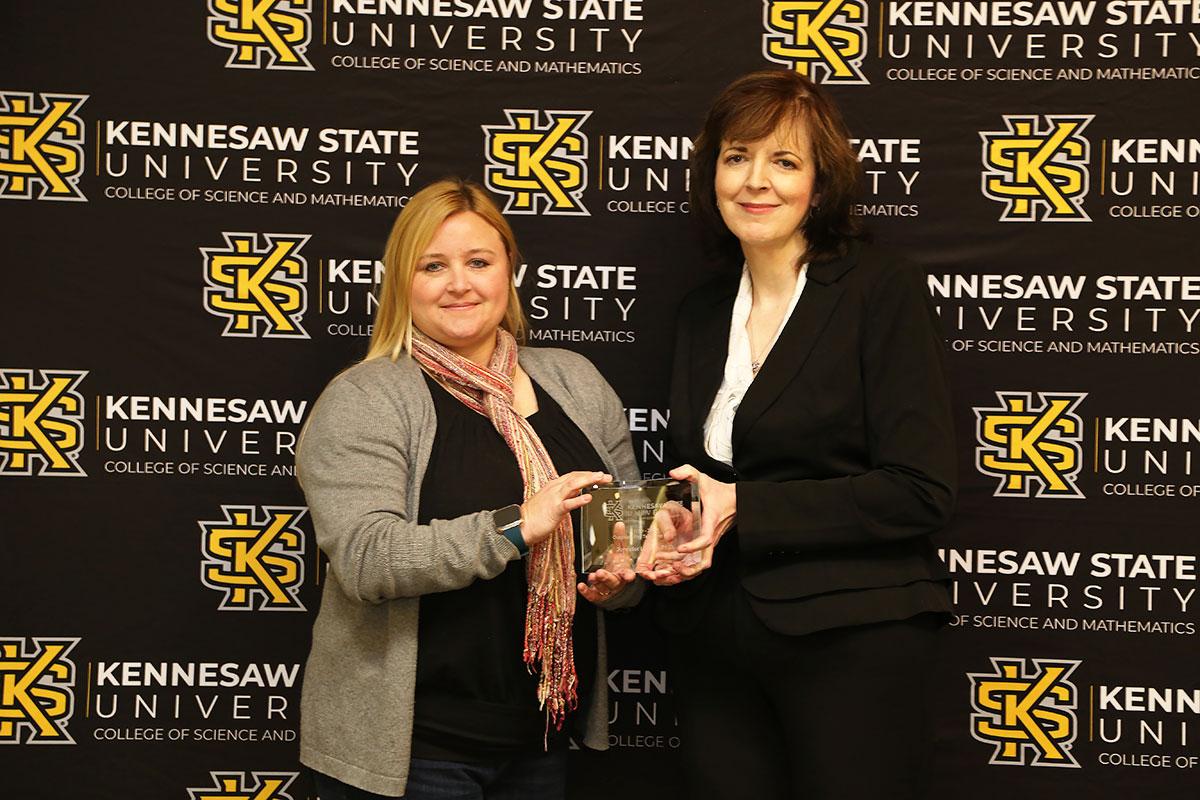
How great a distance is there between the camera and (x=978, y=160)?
8.94 ft

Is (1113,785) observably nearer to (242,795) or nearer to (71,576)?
(242,795)

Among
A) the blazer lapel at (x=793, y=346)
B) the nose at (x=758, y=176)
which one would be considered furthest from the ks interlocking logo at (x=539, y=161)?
the blazer lapel at (x=793, y=346)

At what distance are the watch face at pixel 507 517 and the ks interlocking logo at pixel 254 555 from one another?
3.46 feet

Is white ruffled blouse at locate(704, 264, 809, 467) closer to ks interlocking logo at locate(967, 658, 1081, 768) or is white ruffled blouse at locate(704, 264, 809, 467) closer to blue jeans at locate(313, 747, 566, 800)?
blue jeans at locate(313, 747, 566, 800)

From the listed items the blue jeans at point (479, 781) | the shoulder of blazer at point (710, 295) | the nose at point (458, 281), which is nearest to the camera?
the blue jeans at point (479, 781)

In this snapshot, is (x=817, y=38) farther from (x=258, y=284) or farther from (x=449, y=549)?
(x=449, y=549)

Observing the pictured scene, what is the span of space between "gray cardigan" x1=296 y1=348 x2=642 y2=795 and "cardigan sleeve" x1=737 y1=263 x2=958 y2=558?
45cm

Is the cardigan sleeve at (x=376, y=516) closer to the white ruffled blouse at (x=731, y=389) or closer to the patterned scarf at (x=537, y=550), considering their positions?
the patterned scarf at (x=537, y=550)

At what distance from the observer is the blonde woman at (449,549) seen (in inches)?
76.4

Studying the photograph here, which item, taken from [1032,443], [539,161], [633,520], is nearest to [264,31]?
[539,161]

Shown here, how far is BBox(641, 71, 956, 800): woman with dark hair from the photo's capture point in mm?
1928

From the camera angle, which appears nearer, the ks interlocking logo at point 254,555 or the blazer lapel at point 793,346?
the blazer lapel at point 793,346

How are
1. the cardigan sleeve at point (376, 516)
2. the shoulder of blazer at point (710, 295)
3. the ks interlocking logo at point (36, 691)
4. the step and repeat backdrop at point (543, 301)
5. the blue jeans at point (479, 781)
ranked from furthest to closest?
1. the ks interlocking logo at point (36, 691)
2. the step and repeat backdrop at point (543, 301)
3. the shoulder of blazer at point (710, 295)
4. the blue jeans at point (479, 781)
5. the cardigan sleeve at point (376, 516)

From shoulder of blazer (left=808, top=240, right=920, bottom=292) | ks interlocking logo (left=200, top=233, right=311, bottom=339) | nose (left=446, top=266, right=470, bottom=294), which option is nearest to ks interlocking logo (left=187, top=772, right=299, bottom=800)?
ks interlocking logo (left=200, top=233, right=311, bottom=339)
